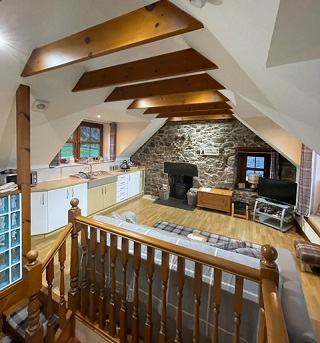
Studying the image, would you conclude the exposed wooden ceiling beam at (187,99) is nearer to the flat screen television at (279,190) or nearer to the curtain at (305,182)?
the curtain at (305,182)

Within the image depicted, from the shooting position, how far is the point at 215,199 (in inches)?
194

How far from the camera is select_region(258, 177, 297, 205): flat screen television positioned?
386 cm

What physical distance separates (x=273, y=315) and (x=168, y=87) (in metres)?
2.59

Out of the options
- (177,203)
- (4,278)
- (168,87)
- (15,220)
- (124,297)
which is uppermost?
(168,87)

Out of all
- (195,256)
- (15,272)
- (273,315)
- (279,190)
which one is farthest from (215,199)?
(273,315)

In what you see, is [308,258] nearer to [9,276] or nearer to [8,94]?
[9,276]

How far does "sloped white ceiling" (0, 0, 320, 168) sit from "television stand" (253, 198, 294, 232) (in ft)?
7.26

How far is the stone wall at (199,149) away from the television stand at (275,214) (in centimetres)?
97

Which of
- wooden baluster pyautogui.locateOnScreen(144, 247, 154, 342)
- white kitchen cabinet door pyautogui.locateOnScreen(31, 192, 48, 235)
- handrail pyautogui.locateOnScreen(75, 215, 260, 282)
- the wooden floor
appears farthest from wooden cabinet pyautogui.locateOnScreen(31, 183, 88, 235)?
wooden baluster pyautogui.locateOnScreen(144, 247, 154, 342)

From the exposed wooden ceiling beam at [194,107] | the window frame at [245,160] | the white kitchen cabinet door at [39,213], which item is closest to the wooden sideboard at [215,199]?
the window frame at [245,160]

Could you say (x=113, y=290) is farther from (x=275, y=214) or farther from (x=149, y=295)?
(x=275, y=214)

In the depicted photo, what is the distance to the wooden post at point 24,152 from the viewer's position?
2.01 meters

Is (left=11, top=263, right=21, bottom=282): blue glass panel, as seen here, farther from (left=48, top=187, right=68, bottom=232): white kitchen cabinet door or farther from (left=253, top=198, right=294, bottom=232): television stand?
(left=253, top=198, right=294, bottom=232): television stand

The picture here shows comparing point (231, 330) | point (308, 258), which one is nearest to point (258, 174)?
point (308, 258)
